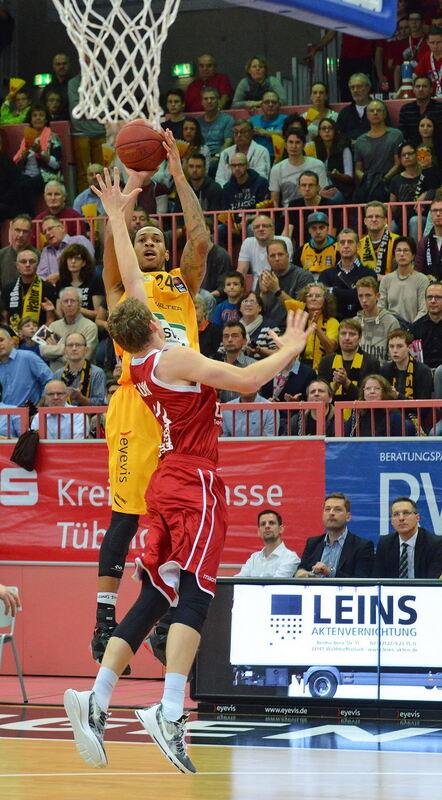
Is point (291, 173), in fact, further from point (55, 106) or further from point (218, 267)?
point (55, 106)

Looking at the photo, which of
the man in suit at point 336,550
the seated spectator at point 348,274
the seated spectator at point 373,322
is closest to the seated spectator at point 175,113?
the seated spectator at point 348,274

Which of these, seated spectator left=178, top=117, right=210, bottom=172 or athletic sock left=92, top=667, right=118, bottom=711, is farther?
seated spectator left=178, top=117, right=210, bottom=172

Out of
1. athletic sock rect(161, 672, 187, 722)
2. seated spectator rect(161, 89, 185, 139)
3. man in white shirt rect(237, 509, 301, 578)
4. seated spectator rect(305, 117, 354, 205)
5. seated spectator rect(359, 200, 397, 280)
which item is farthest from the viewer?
seated spectator rect(161, 89, 185, 139)

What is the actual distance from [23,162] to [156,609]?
12.7m

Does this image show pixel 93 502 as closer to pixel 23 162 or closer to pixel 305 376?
pixel 305 376

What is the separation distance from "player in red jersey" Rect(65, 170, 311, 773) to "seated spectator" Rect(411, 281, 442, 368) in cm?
636

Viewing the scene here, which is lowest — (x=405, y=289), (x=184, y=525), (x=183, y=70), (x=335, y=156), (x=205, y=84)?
(x=184, y=525)

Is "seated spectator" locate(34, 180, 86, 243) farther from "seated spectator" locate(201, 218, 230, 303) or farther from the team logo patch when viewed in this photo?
the team logo patch


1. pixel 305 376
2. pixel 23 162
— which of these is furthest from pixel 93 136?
pixel 305 376

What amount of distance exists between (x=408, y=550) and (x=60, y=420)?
13.0 feet

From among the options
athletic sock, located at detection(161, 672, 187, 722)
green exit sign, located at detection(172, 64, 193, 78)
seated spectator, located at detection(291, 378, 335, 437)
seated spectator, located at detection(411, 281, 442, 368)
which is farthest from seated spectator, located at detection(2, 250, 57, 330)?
athletic sock, located at detection(161, 672, 187, 722)

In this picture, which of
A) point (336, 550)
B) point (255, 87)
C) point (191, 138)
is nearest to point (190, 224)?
point (336, 550)

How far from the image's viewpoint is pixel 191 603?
22.1 ft

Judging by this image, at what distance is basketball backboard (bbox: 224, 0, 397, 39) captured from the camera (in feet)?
25.0
